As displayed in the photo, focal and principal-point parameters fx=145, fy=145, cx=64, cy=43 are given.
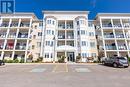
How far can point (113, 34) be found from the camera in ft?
146

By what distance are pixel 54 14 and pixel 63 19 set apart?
3.35m

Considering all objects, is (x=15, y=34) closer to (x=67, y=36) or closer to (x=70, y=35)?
(x=67, y=36)

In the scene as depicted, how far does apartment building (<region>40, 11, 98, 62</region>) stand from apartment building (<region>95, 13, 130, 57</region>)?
2.46 metres

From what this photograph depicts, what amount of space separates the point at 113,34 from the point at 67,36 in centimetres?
1414

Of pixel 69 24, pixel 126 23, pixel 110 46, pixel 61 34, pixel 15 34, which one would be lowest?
pixel 110 46

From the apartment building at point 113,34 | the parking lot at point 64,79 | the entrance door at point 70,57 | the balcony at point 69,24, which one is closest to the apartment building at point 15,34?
the balcony at point 69,24

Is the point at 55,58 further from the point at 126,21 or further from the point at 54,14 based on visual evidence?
the point at 126,21

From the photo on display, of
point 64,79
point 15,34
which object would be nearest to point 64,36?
point 15,34

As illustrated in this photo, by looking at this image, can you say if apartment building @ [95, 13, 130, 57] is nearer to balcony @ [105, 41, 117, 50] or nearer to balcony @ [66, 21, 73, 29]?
balcony @ [105, 41, 117, 50]

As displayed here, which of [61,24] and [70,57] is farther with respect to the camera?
[61,24]

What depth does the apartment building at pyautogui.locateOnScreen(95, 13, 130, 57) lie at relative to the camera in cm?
4238

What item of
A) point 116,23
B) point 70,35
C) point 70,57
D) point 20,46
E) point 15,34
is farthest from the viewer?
point 116,23

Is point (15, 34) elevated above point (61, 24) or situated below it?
below

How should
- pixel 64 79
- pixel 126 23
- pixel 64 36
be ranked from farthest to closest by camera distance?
pixel 126 23, pixel 64 36, pixel 64 79
